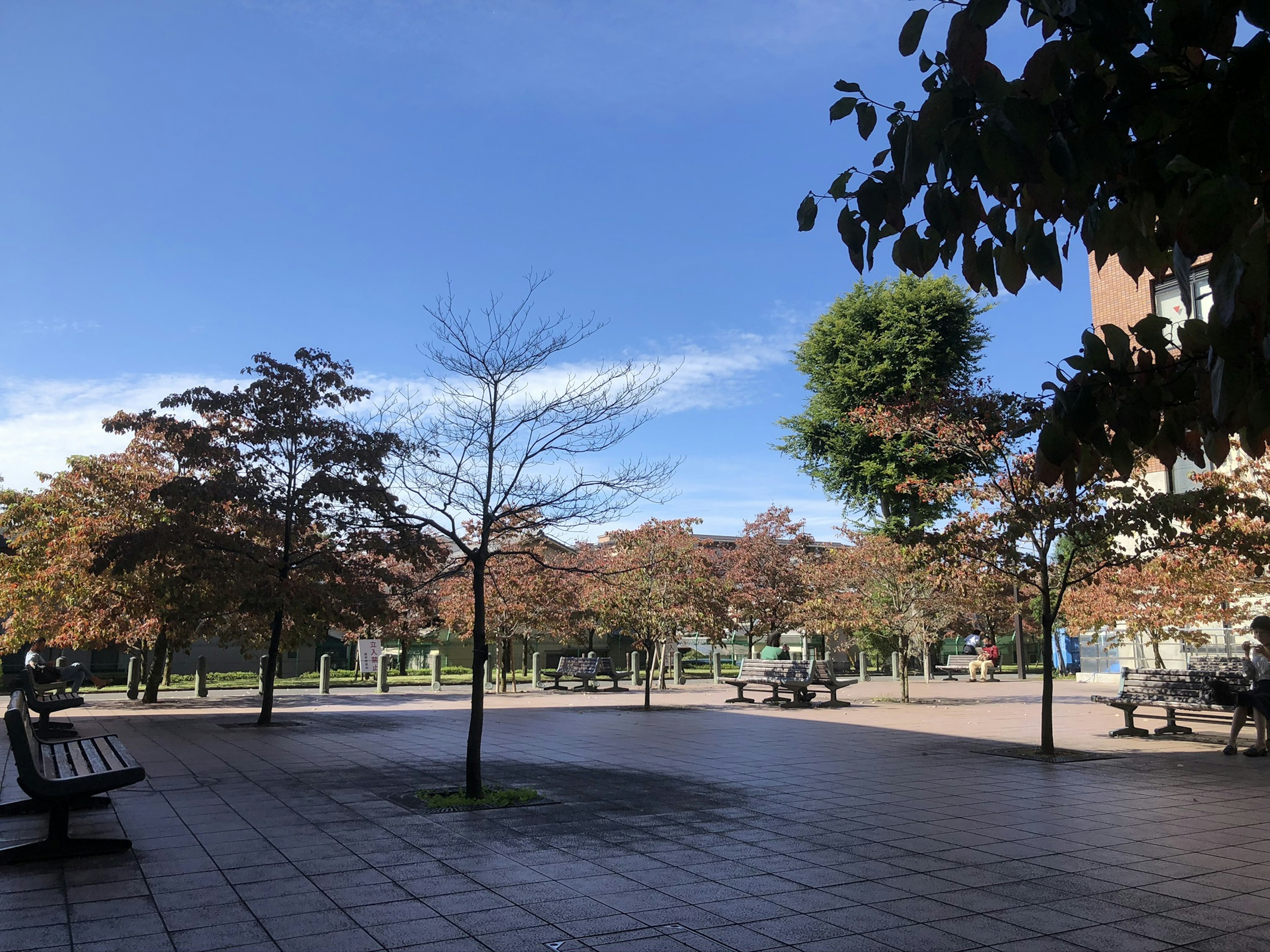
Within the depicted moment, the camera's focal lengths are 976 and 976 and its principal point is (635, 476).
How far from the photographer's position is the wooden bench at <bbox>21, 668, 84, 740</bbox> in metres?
10.2

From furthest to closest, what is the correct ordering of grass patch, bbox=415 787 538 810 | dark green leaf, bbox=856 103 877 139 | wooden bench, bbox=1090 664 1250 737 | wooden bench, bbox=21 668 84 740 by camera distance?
1. wooden bench, bbox=1090 664 1250 737
2. wooden bench, bbox=21 668 84 740
3. grass patch, bbox=415 787 538 810
4. dark green leaf, bbox=856 103 877 139

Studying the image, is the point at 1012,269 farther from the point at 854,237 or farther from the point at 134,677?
the point at 134,677

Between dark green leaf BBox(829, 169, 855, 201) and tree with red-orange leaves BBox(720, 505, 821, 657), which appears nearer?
dark green leaf BBox(829, 169, 855, 201)

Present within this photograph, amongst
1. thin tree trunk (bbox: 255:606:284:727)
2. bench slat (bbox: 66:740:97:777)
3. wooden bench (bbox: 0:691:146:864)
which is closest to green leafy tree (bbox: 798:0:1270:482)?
wooden bench (bbox: 0:691:146:864)

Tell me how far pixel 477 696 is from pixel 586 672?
58.3ft

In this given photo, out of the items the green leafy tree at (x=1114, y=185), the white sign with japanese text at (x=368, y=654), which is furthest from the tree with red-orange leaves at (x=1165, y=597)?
the white sign with japanese text at (x=368, y=654)

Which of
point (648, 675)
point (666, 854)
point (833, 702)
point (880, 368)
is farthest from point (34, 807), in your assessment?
point (880, 368)

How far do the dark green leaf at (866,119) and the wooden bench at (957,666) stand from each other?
35.7 metres

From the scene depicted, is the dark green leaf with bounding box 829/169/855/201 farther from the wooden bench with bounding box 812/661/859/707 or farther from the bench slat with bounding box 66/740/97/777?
the wooden bench with bounding box 812/661/859/707

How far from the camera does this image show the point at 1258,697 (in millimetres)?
12211

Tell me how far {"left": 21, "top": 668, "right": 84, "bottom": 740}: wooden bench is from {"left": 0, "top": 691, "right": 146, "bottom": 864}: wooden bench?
102 inches

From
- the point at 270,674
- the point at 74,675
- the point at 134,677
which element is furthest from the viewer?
the point at 134,677

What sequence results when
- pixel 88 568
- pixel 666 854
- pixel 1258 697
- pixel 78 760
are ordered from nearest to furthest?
pixel 666 854
pixel 78 760
pixel 1258 697
pixel 88 568

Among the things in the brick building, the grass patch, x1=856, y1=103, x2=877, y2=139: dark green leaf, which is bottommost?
the grass patch
